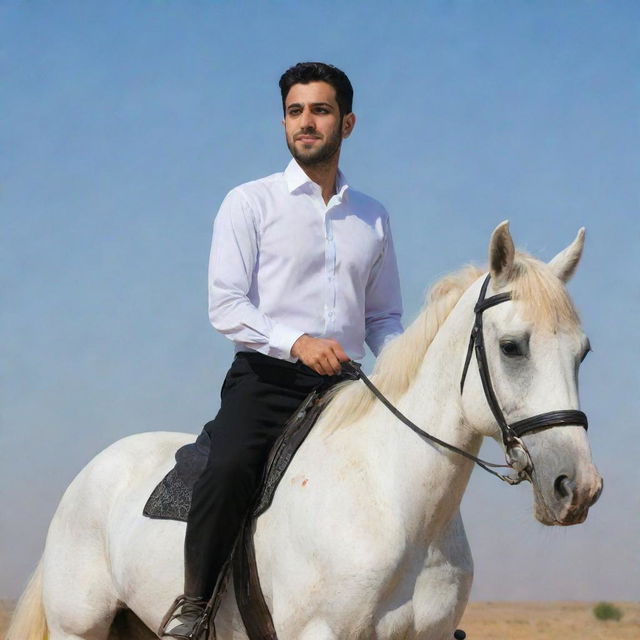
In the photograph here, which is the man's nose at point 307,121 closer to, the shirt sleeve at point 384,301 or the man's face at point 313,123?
the man's face at point 313,123

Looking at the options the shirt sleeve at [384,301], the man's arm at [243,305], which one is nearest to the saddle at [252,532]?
the man's arm at [243,305]

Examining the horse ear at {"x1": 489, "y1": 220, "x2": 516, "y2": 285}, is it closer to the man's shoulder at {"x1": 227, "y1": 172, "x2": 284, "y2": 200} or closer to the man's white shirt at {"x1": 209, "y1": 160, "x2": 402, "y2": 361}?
the man's white shirt at {"x1": 209, "y1": 160, "x2": 402, "y2": 361}

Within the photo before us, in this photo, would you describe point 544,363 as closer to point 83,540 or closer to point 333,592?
point 333,592

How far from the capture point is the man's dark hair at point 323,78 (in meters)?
5.52

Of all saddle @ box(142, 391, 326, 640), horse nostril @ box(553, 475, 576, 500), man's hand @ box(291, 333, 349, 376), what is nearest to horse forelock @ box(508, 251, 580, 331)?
horse nostril @ box(553, 475, 576, 500)

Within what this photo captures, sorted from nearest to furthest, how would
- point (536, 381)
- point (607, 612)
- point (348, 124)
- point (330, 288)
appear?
point (536, 381) → point (330, 288) → point (348, 124) → point (607, 612)

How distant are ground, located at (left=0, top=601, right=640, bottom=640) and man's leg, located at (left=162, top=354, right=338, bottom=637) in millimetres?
13939

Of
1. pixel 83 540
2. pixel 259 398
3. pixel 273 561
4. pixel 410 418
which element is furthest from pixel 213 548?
pixel 83 540

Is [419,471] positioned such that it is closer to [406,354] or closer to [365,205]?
[406,354]

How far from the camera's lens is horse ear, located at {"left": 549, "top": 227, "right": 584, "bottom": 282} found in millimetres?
4719

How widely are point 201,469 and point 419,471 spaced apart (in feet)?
4.57

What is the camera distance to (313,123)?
18.0ft

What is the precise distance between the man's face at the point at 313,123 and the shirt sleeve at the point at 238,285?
0.44 m

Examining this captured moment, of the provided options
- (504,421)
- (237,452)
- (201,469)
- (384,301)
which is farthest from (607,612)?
(504,421)
